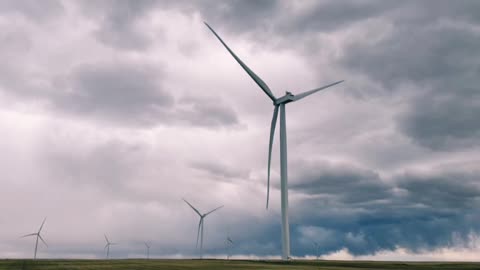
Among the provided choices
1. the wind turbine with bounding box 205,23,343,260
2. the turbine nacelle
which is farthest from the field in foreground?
the turbine nacelle

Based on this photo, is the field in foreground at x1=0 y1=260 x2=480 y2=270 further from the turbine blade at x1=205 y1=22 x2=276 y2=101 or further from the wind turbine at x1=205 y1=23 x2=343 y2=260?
the turbine blade at x1=205 y1=22 x2=276 y2=101

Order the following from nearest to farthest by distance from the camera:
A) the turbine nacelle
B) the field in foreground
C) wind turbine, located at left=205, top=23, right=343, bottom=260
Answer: the field in foreground
wind turbine, located at left=205, top=23, right=343, bottom=260
the turbine nacelle

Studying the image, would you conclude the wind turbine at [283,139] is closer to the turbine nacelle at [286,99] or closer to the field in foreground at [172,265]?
the turbine nacelle at [286,99]

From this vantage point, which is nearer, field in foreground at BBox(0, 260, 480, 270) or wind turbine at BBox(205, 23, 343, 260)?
field in foreground at BBox(0, 260, 480, 270)

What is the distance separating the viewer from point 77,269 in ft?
329

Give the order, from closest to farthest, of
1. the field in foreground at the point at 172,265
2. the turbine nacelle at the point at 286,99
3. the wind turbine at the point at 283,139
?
the field in foreground at the point at 172,265
the wind turbine at the point at 283,139
the turbine nacelle at the point at 286,99

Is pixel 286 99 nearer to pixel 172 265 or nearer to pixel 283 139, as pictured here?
pixel 283 139

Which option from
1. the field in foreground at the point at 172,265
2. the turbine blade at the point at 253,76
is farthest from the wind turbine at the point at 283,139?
the field in foreground at the point at 172,265

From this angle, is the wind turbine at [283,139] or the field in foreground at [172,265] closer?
the field in foreground at [172,265]

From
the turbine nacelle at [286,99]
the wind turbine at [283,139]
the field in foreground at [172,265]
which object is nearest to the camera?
the field in foreground at [172,265]

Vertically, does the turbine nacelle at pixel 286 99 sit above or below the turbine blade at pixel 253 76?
below

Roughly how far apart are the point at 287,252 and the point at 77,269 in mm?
52778

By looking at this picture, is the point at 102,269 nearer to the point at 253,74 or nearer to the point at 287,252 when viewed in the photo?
the point at 287,252

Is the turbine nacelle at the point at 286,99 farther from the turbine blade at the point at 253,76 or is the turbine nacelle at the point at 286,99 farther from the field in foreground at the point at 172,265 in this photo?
the field in foreground at the point at 172,265
